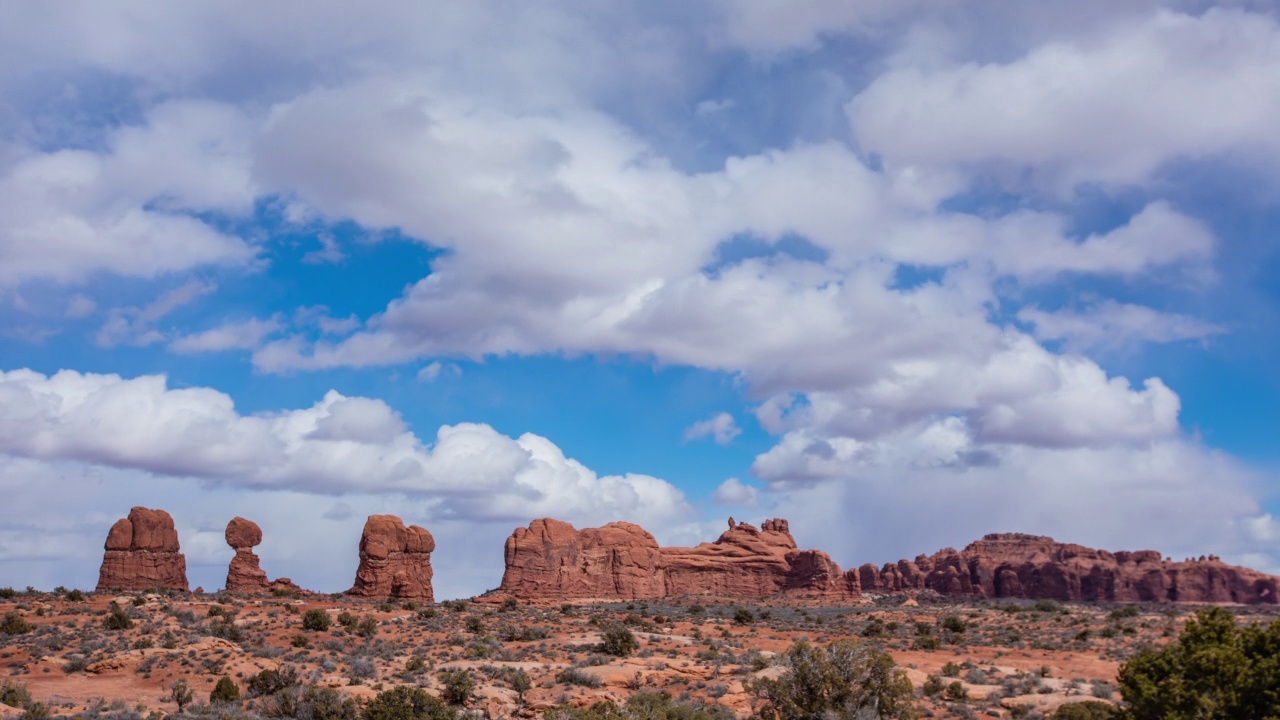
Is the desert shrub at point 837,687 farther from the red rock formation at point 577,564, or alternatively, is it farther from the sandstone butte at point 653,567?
the red rock formation at point 577,564

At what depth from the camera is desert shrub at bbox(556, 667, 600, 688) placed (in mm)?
32438

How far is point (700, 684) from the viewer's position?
32875mm

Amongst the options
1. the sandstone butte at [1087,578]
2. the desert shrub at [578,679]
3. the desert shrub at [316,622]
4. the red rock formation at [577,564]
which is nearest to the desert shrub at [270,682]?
the desert shrub at [578,679]

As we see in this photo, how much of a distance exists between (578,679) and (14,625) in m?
26.1

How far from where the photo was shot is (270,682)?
3056 cm

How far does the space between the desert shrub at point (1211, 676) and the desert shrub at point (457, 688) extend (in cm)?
2024

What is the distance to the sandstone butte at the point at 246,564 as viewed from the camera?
6881 cm

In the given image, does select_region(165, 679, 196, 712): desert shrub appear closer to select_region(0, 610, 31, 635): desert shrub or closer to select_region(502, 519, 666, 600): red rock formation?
select_region(0, 610, 31, 635): desert shrub

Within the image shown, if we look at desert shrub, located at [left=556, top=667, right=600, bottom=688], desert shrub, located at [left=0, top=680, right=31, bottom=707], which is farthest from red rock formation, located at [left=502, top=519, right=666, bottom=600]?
desert shrub, located at [left=0, top=680, right=31, bottom=707]

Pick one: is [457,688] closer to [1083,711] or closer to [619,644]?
[619,644]

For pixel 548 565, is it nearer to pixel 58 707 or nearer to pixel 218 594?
pixel 218 594

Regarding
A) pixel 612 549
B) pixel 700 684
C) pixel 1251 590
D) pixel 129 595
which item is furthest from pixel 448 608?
pixel 1251 590

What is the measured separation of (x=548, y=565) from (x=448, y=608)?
34.2 m

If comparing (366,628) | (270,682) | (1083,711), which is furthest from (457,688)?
(1083,711)
